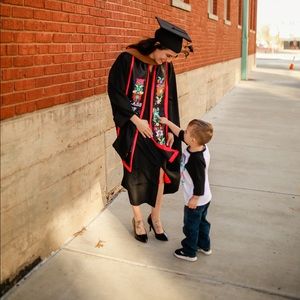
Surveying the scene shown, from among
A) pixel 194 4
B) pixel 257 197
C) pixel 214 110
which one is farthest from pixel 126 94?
pixel 214 110

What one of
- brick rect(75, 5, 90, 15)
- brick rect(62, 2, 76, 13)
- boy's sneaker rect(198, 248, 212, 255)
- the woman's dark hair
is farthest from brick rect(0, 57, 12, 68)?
boy's sneaker rect(198, 248, 212, 255)

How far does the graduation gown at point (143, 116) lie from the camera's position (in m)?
3.64

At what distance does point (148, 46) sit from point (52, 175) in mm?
1298

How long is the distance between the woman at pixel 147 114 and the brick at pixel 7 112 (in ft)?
2.80

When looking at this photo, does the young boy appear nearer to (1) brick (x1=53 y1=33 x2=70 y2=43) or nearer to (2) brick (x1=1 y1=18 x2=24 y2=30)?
(1) brick (x1=53 y1=33 x2=70 y2=43)

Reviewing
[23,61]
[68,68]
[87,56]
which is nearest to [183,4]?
[87,56]

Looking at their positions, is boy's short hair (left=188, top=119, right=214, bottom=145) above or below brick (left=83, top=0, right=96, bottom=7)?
below

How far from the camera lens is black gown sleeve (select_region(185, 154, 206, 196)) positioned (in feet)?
10.9

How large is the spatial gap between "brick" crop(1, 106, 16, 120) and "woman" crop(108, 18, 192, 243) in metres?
0.85

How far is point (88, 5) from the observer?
4.27 meters

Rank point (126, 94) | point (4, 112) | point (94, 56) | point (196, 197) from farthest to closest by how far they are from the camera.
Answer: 1. point (94, 56)
2. point (126, 94)
3. point (196, 197)
4. point (4, 112)

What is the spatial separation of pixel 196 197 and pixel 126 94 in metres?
1.01

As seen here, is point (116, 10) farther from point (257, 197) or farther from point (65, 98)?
point (257, 197)

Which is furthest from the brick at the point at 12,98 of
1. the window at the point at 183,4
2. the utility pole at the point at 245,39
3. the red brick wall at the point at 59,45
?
the utility pole at the point at 245,39
